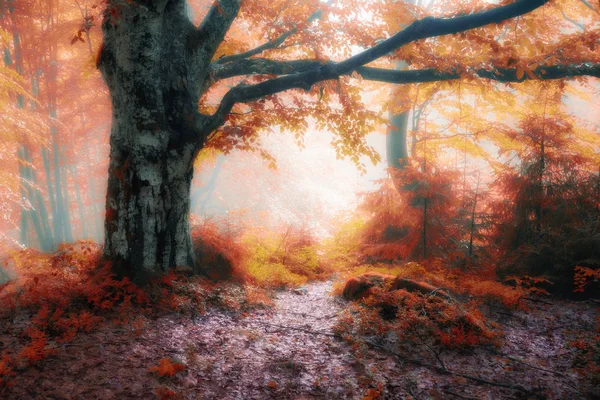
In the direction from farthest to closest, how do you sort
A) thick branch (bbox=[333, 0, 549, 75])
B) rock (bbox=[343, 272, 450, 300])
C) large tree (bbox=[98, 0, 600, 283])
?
rock (bbox=[343, 272, 450, 300]) → large tree (bbox=[98, 0, 600, 283]) → thick branch (bbox=[333, 0, 549, 75])

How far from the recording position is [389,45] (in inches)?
171

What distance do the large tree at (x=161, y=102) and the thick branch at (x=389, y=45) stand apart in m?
0.01

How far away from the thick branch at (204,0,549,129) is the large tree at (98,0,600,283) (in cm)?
1

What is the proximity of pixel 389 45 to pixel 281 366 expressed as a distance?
423 centimetres

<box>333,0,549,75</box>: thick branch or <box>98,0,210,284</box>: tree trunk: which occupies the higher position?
<box>333,0,549,75</box>: thick branch

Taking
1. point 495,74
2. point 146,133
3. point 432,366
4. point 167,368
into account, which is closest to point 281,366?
point 167,368

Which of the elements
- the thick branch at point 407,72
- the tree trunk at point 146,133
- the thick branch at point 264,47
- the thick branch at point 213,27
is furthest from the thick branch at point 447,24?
the tree trunk at point 146,133

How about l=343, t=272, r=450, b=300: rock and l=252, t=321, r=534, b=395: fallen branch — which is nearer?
l=252, t=321, r=534, b=395: fallen branch

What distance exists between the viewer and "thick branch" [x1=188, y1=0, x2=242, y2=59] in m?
4.93

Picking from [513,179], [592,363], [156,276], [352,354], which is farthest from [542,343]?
[156,276]

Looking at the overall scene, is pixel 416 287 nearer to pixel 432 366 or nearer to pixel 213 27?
pixel 432 366

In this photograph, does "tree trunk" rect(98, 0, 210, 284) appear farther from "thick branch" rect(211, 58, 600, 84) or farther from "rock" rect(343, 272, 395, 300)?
"rock" rect(343, 272, 395, 300)

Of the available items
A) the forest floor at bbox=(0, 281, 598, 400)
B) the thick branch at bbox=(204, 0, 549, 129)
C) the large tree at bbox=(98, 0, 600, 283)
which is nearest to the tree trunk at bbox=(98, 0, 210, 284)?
the large tree at bbox=(98, 0, 600, 283)

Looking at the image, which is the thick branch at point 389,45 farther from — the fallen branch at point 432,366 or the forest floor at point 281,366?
the fallen branch at point 432,366
